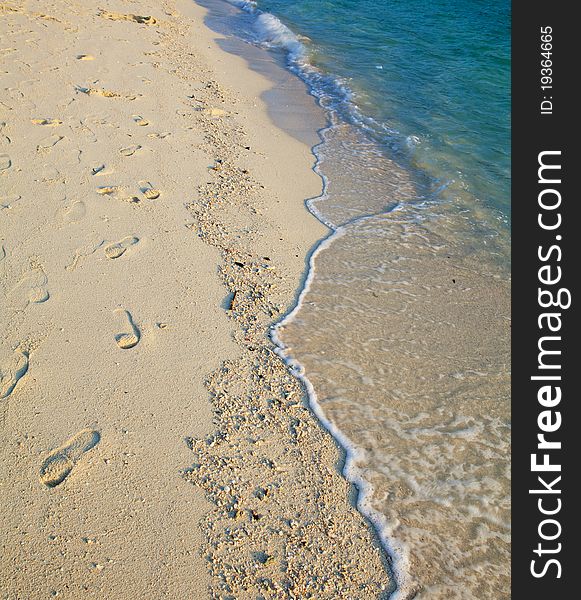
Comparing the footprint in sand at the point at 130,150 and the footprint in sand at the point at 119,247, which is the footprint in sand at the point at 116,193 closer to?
the footprint in sand at the point at 119,247

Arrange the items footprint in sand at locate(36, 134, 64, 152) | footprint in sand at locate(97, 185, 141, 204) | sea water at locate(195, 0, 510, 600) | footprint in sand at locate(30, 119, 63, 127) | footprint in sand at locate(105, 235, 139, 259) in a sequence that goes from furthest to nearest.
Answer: footprint in sand at locate(30, 119, 63, 127) < footprint in sand at locate(36, 134, 64, 152) < footprint in sand at locate(97, 185, 141, 204) < footprint in sand at locate(105, 235, 139, 259) < sea water at locate(195, 0, 510, 600)

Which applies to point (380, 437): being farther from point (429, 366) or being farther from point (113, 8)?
point (113, 8)

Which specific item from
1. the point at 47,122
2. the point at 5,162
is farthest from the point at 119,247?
the point at 47,122

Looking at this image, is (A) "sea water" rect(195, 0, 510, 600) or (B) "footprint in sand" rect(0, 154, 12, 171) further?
(B) "footprint in sand" rect(0, 154, 12, 171)

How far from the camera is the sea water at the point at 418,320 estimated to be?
324cm

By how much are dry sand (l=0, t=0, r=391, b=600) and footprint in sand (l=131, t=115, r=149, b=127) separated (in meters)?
0.09

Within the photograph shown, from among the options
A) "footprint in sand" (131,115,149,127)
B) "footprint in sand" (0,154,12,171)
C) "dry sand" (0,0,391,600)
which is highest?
"footprint in sand" (0,154,12,171)

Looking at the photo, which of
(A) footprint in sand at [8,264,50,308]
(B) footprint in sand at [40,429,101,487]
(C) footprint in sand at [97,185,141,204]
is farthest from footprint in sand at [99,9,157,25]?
(B) footprint in sand at [40,429,101,487]

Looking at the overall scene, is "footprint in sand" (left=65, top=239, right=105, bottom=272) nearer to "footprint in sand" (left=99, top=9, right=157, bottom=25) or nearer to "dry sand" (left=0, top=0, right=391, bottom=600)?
"dry sand" (left=0, top=0, right=391, bottom=600)

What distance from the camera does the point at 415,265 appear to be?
5.35 metres

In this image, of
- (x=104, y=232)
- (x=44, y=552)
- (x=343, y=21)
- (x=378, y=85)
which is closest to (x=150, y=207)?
(x=104, y=232)

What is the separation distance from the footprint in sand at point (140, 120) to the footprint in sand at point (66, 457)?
14.5 ft

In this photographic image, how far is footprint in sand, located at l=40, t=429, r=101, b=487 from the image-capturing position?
298 centimetres

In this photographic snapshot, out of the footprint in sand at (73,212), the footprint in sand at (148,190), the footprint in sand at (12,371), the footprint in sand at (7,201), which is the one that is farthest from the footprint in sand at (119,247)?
the footprint in sand at (12,371)
